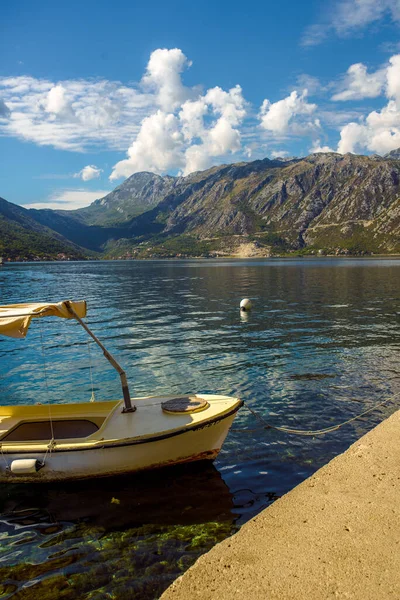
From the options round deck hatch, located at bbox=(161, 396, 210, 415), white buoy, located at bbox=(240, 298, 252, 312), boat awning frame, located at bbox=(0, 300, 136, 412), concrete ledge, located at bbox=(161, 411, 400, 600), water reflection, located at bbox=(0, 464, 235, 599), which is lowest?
water reflection, located at bbox=(0, 464, 235, 599)

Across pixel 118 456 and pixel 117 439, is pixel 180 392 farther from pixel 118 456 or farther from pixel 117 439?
pixel 117 439

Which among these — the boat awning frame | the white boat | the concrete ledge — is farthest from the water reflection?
the boat awning frame

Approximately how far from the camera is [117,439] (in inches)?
459

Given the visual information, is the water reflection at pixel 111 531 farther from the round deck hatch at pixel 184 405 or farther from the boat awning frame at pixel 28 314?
the boat awning frame at pixel 28 314

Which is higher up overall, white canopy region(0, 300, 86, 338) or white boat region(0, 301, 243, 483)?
white canopy region(0, 300, 86, 338)

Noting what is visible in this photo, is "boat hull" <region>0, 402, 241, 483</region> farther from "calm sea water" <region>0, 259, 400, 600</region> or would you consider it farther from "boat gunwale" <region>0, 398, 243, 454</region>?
"calm sea water" <region>0, 259, 400, 600</region>

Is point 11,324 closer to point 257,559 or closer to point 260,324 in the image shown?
point 257,559

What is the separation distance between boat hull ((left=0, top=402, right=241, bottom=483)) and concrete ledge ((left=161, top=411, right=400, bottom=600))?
2997mm

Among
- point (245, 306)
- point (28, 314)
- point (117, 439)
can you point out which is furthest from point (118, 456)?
point (245, 306)

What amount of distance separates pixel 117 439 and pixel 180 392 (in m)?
8.92

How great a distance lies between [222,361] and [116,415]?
13274 millimetres

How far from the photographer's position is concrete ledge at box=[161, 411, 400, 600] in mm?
7234

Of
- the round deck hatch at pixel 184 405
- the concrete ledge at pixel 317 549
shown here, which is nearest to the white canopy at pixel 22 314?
the round deck hatch at pixel 184 405

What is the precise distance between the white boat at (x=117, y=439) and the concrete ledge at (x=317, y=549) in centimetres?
305
